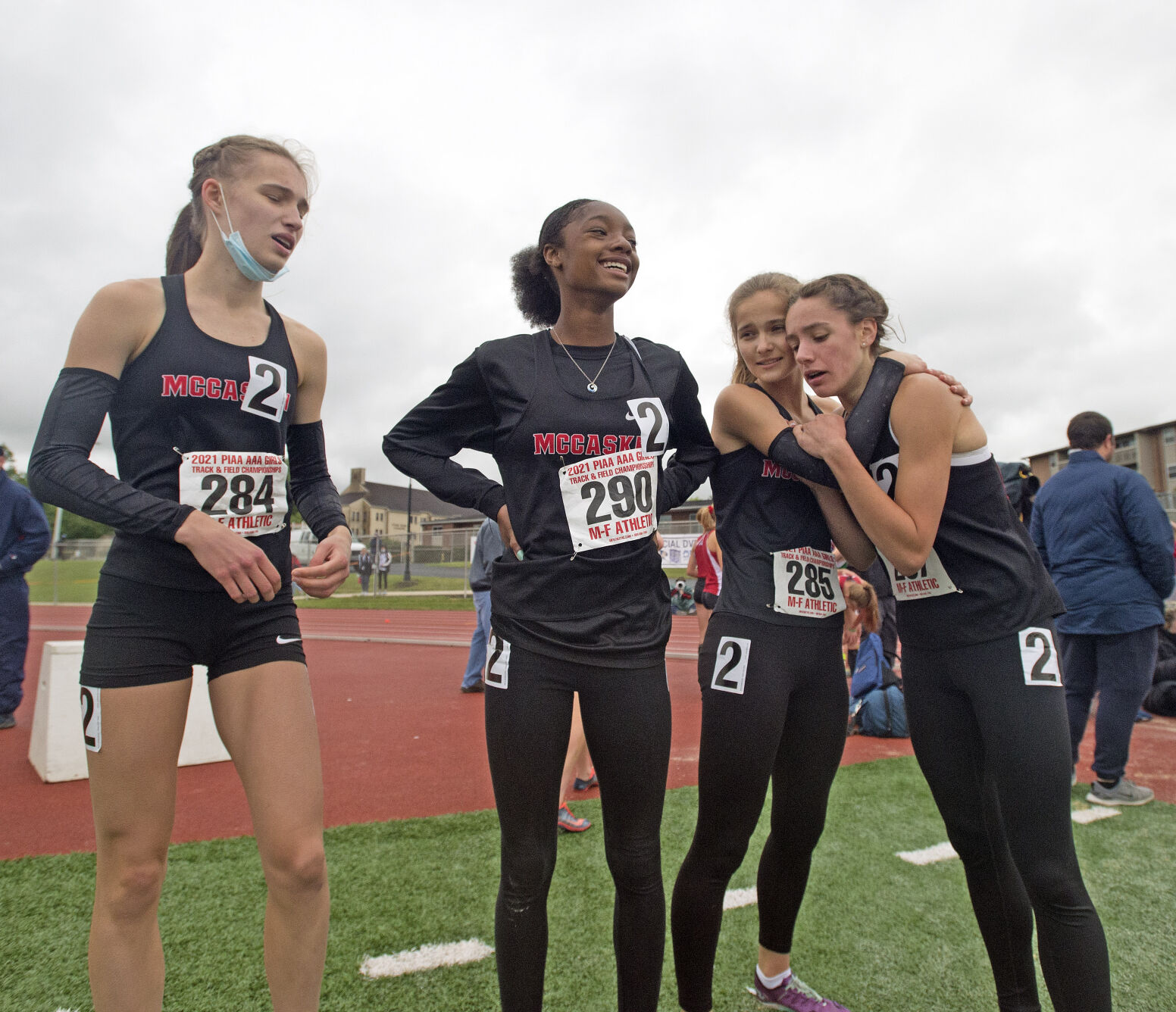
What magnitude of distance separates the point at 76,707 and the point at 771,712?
4.80 metres

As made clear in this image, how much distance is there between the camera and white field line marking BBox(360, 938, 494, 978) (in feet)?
8.51

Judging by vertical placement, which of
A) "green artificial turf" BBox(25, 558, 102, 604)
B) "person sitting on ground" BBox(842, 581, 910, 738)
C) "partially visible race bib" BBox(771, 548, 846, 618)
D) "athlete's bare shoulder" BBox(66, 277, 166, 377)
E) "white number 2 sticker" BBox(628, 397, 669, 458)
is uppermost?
"athlete's bare shoulder" BBox(66, 277, 166, 377)

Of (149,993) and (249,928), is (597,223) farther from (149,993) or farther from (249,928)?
(249,928)

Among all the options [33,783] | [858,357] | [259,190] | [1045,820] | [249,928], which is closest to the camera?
[1045,820]

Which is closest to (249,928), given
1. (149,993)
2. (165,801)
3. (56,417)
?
(149,993)

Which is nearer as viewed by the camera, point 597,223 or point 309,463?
point 597,223

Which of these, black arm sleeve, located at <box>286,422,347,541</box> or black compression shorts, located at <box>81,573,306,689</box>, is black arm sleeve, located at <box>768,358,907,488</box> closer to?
black arm sleeve, located at <box>286,422,347,541</box>

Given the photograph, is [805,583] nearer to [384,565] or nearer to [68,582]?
[384,565]

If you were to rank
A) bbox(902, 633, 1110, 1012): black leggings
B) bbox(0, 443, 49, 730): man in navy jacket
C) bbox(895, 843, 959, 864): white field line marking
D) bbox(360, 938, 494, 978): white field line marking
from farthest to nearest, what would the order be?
bbox(0, 443, 49, 730): man in navy jacket < bbox(895, 843, 959, 864): white field line marking < bbox(360, 938, 494, 978): white field line marking < bbox(902, 633, 1110, 1012): black leggings

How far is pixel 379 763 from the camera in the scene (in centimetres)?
563

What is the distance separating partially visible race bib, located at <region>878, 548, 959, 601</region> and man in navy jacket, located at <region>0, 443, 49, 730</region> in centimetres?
644

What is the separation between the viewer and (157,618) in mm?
1792

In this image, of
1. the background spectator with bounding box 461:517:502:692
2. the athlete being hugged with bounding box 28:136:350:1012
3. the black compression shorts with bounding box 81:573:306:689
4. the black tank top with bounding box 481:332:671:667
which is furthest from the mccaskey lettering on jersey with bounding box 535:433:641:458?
the background spectator with bounding box 461:517:502:692

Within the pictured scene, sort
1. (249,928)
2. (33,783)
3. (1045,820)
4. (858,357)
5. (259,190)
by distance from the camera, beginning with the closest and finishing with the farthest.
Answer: (1045,820) → (259,190) → (858,357) → (249,928) → (33,783)
